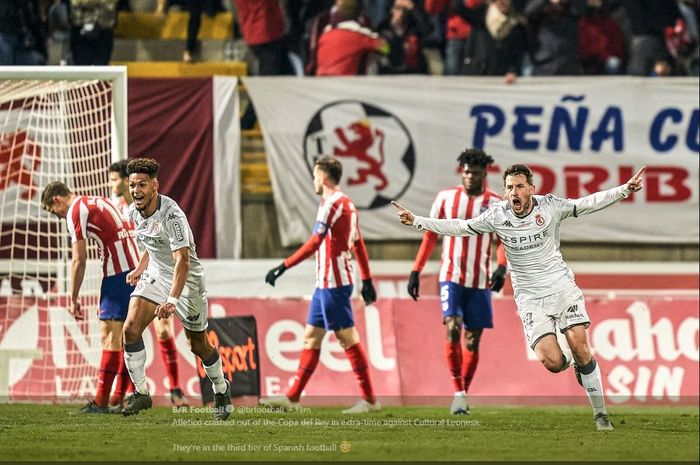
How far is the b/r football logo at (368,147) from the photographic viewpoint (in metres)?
16.5

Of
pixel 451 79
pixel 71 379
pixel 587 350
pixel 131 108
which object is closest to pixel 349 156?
pixel 451 79

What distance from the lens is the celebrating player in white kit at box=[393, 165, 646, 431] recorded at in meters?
9.82

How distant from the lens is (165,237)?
10.2 m

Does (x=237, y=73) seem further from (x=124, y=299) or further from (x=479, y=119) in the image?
(x=124, y=299)

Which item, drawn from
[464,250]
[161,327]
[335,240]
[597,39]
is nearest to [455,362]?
[464,250]

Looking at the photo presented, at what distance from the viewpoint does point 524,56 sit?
17.9 metres

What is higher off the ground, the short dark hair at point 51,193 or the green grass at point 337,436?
the short dark hair at point 51,193

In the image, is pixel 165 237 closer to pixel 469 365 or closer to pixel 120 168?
pixel 120 168

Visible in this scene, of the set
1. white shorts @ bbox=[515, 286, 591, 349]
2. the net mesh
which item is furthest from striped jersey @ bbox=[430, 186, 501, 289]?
the net mesh

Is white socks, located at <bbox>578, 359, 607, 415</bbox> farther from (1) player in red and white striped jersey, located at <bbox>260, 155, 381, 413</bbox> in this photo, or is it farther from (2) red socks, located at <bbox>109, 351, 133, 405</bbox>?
(2) red socks, located at <bbox>109, 351, 133, 405</bbox>

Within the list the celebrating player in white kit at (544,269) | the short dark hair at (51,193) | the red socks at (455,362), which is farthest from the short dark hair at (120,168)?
the red socks at (455,362)

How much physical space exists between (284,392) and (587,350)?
16.9 feet

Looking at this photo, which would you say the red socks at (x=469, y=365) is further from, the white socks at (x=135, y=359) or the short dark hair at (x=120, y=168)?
the short dark hair at (x=120, y=168)

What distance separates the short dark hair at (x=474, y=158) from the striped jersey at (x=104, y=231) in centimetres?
295
